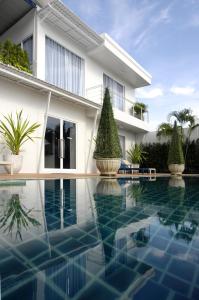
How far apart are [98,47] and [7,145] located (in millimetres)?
7601


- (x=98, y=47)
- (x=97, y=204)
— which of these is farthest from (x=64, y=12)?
(x=97, y=204)

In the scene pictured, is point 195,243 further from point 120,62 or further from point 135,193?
point 120,62

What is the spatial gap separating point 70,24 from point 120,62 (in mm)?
4448

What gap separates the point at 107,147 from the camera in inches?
372

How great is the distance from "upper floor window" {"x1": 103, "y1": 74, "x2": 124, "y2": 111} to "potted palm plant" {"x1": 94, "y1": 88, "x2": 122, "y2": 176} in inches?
240

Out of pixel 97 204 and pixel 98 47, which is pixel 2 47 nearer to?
pixel 98 47

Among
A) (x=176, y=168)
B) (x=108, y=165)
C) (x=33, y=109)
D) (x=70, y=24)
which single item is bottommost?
(x=176, y=168)

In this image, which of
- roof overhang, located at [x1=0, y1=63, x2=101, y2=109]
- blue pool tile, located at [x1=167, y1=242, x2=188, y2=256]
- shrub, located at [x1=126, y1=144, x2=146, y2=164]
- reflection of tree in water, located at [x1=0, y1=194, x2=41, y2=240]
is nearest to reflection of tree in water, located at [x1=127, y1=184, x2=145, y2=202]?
reflection of tree in water, located at [x1=0, y1=194, x2=41, y2=240]

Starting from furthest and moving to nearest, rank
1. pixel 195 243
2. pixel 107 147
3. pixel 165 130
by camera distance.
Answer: pixel 165 130 < pixel 107 147 < pixel 195 243

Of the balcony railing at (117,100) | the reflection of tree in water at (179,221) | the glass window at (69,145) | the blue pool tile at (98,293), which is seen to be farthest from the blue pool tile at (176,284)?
the balcony railing at (117,100)

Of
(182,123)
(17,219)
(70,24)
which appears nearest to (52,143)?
(70,24)

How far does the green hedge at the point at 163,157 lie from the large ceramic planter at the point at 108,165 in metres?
8.96

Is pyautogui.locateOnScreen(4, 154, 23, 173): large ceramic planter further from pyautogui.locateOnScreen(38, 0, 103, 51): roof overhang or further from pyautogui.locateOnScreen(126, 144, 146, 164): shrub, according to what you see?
pyautogui.locateOnScreen(126, 144, 146, 164): shrub

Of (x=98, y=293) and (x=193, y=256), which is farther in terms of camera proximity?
(x=193, y=256)
